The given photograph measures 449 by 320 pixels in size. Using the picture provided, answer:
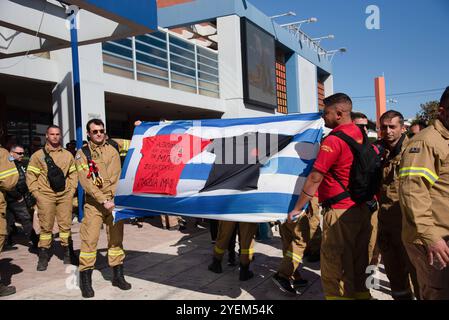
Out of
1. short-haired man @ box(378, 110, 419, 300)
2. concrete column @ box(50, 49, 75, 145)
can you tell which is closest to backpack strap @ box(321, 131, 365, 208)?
short-haired man @ box(378, 110, 419, 300)

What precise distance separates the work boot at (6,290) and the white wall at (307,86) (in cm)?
2646

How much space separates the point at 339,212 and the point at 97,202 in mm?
2827

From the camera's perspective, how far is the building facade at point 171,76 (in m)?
10.8

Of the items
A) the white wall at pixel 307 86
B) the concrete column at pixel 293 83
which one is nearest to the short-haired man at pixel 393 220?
the concrete column at pixel 293 83

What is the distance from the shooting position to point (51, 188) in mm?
5672

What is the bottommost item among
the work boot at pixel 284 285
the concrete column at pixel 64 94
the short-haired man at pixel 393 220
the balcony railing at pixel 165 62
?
the work boot at pixel 284 285

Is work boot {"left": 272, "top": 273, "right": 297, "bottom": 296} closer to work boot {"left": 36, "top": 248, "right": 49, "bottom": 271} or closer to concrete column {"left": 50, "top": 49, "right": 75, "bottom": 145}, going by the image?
work boot {"left": 36, "top": 248, "right": 49, "bottom": 271}

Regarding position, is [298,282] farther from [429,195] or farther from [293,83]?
[293,83]

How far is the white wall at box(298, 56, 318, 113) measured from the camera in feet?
97.7

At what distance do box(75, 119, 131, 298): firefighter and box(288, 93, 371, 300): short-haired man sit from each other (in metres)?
2.43

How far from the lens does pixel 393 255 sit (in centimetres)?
378

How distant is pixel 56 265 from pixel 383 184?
4781mm

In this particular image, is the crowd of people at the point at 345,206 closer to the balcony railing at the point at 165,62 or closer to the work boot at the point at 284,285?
the work boot at the point at 284,285
